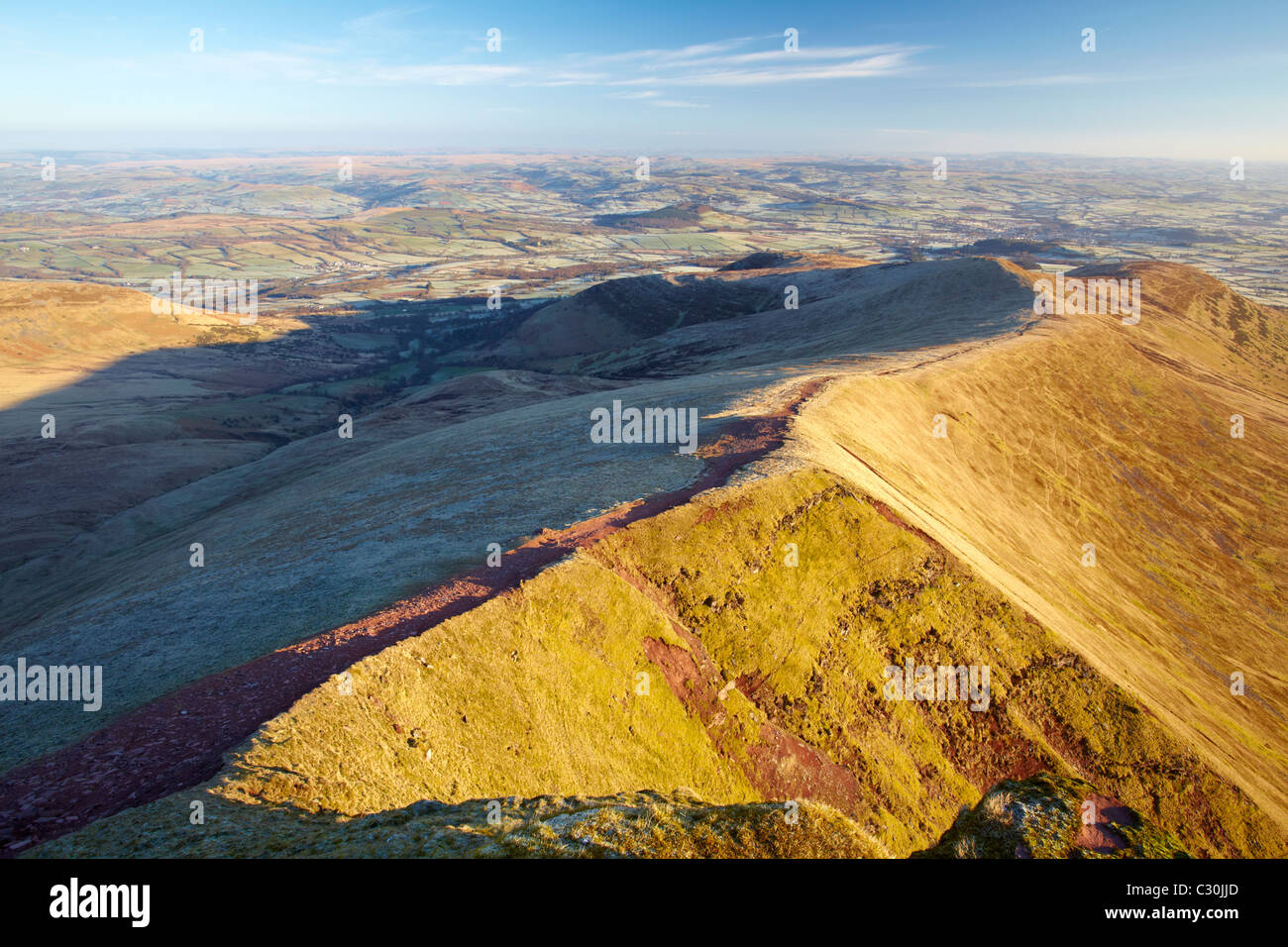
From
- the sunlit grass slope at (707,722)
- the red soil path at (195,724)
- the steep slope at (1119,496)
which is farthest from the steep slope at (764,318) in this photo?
the red soil path at (195,724)

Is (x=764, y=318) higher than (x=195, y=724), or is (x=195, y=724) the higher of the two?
(x=764, y=318)

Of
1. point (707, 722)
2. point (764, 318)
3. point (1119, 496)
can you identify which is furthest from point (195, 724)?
point (764, 318)

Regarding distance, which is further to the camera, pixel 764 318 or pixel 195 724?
pixel 764 318

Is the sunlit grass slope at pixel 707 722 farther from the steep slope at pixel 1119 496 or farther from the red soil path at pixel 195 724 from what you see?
the steep slope at pixel 1119 496

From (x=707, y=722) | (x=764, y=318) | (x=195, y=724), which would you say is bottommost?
(x=707, y=722)

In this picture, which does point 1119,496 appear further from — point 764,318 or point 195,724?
point 764,318

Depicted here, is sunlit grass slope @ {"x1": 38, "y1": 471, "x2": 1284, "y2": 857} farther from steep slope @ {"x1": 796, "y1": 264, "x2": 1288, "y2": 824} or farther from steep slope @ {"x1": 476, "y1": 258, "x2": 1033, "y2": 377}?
steep slope @ {"x1": 476, "y1": 258, "x2": 1033, "y2": 377}

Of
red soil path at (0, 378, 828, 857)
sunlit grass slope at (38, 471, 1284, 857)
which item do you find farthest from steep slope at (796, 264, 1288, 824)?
red soil path at (0, 378, 828, 857)

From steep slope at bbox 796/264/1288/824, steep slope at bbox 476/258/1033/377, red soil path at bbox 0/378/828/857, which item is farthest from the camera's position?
steep slope at bbox 476/258/1033/377

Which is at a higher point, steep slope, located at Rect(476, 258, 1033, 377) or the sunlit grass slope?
steep slope, located at Rect(476, 258, 1033, 377)
